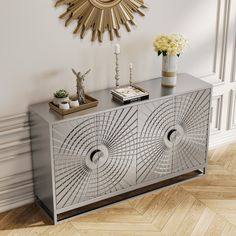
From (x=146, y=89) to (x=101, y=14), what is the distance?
541mm

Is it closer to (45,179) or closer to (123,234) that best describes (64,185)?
(45,179)

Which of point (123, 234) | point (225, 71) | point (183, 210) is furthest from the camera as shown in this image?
point (225, 71)

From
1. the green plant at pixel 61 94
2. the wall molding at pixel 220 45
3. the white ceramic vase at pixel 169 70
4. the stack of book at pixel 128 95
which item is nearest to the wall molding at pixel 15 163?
the green plant at pixel 61 94

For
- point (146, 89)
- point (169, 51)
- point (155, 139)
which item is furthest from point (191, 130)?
point (169, 51)

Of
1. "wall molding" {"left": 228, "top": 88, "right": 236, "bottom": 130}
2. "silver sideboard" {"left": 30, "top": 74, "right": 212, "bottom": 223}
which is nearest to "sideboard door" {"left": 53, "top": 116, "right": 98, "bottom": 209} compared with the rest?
"silver sideboard" {"left": 30, "top": 74, "right": 212, "bottom": 223}

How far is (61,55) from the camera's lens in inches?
120

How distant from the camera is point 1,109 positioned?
296cm

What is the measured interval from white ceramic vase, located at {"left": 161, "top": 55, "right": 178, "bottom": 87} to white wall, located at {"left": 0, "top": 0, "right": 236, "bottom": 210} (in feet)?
0.52

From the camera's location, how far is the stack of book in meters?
3.06

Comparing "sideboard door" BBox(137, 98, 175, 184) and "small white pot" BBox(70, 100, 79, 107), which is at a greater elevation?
"small white pot" BBox(70, 100, 79, 107)

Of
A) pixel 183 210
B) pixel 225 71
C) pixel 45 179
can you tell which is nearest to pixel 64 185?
pixel 45 179

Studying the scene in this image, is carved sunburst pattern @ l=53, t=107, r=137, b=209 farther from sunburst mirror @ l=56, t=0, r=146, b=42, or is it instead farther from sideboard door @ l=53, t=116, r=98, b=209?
sunburst mirror @ l=56, t=0, r=146, b=42

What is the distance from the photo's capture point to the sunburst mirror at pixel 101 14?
2994 mm

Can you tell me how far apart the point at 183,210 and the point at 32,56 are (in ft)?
4.14
